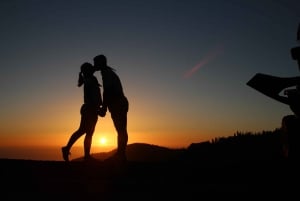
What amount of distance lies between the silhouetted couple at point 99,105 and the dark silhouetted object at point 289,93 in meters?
3.99

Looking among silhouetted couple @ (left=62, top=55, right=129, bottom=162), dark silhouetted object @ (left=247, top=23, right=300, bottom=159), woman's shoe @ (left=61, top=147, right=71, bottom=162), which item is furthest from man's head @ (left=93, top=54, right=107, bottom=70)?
dark silhouetted object @ (left=247, top=23, right=300, bottom=159)

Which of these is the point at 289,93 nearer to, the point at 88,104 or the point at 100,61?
the point at 100,61

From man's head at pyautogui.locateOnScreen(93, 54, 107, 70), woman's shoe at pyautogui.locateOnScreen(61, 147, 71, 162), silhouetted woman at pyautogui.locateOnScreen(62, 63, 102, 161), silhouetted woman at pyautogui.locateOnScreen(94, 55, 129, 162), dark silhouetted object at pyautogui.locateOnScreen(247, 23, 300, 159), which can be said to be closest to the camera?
dark silhouetted object at pyautogui.locateOnScreen(247, 23, 300, 159)

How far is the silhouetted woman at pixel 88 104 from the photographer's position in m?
10.4

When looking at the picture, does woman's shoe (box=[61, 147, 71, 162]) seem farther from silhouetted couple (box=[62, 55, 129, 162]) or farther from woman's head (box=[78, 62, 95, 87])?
woman's head (box=[78, 62, 95, 87])

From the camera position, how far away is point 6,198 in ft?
17.3

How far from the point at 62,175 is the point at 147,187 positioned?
1.90m

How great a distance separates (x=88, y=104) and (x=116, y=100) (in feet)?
3.70

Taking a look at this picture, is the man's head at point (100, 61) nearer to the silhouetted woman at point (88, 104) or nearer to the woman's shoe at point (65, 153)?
the silhouetted woman at point (88, 104)

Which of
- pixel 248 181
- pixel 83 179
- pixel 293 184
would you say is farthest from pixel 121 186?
pixel 293 184

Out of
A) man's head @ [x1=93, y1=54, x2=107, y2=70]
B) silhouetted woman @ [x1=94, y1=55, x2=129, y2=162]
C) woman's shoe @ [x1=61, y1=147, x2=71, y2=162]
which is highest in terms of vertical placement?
man's head @ [x1=93, y1=54, x2=107, y2=70]

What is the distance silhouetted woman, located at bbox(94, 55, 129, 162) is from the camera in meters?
9.57

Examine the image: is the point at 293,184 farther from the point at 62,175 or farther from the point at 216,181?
the point at 62,175

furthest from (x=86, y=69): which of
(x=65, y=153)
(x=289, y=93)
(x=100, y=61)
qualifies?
(x=289, y=93)
